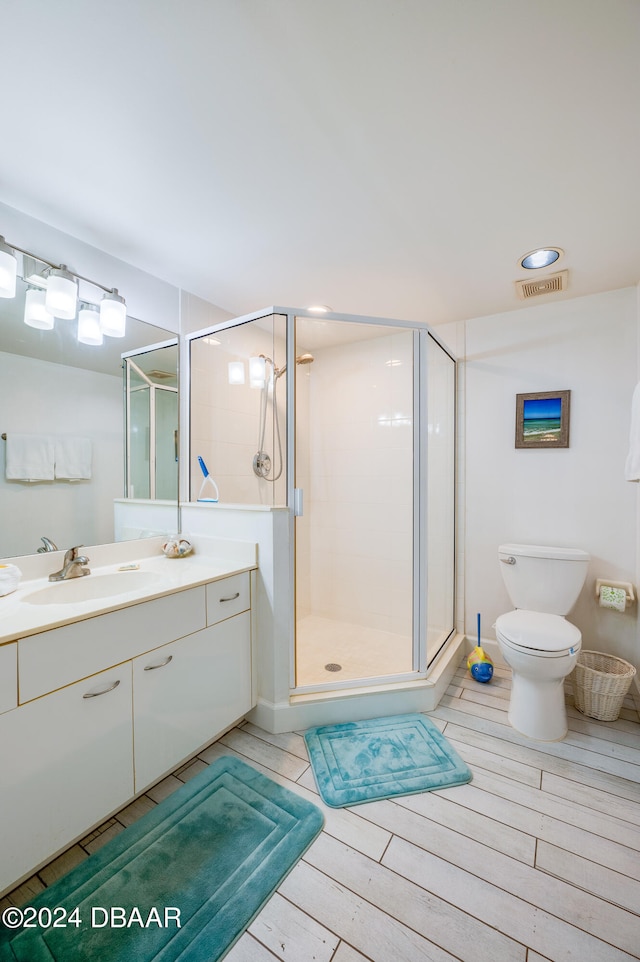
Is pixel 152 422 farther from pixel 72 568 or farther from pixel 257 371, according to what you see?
pixel 72 568

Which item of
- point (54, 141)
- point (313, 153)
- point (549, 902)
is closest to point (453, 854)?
point (549, 902)

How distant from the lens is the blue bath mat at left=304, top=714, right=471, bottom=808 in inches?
58.4

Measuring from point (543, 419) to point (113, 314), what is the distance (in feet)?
8.20

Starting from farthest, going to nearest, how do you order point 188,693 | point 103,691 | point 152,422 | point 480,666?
point 480,666, point 152,422, point 188,693, point 103,691

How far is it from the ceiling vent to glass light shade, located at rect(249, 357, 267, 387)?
1.50m

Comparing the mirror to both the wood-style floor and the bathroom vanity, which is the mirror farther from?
the wood-style floor

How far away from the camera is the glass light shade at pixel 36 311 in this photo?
5.10ft

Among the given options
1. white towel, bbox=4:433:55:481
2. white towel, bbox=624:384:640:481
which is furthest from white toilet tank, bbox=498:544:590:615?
white towel, bbox=4:433:55:481

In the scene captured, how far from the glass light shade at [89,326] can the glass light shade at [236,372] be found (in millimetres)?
664

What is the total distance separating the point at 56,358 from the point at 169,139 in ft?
3.20

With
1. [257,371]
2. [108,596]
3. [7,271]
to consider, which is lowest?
[108,596]

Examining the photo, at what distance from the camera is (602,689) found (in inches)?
76.4

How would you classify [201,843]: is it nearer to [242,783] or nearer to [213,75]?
[242,783]

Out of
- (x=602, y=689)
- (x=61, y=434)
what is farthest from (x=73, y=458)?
(x=602, y=689)
